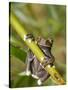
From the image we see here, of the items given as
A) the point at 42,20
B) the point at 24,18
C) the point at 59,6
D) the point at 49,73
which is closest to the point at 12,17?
the point at 24,18

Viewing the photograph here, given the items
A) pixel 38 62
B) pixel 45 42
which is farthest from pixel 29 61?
pixel 45 42

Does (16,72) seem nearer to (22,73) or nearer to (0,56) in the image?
(22,73)

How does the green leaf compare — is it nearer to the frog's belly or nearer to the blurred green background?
the blurred green background

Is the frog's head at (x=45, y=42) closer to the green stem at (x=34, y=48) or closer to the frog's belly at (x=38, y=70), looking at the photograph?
the green stem at (x=34, y=48)

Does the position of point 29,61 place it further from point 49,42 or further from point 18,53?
point 49,42

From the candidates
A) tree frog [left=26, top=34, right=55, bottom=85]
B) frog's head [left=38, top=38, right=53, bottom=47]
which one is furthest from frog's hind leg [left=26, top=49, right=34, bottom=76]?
frog's head [left=38, top=38, right=53, bottom=47]

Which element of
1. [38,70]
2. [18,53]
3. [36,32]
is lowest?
[38,70]
